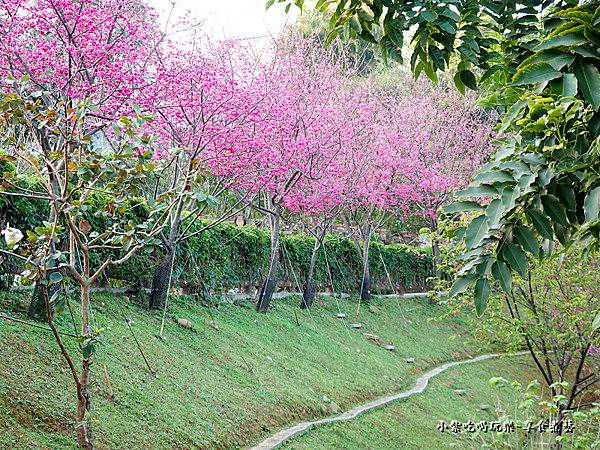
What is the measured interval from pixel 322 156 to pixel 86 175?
321 inches

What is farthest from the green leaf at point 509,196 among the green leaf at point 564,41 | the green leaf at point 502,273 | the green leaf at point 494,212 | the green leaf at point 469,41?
the green leaf at point 469,41

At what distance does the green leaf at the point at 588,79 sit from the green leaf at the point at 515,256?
1.76 ft

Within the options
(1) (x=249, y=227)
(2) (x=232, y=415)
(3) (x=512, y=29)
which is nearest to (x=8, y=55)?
(2) (x=232, y=415)

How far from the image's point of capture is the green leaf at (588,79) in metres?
1.71

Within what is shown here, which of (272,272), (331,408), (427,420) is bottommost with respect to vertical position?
(427,420)

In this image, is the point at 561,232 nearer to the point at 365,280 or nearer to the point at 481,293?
the point at 481,293

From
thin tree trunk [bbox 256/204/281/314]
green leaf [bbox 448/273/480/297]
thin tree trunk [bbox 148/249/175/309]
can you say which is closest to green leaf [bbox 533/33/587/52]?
green leaf [bbox 448/273/480/297]

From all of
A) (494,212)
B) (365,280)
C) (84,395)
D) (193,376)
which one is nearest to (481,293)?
(494,212)

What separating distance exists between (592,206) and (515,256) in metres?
0.28

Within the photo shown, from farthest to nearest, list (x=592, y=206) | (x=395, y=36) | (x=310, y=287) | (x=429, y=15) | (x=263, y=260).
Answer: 1. (x=310, y=287)
2. (x=263, y=260)
3. (x=395, y=36)
4. (x=429, y=15)
5. (x=592, y=206)

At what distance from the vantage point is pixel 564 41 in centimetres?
173

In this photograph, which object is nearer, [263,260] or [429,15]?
[429,15]

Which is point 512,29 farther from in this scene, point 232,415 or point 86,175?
point 232,415

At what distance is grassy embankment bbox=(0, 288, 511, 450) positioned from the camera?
4414 millimetres
